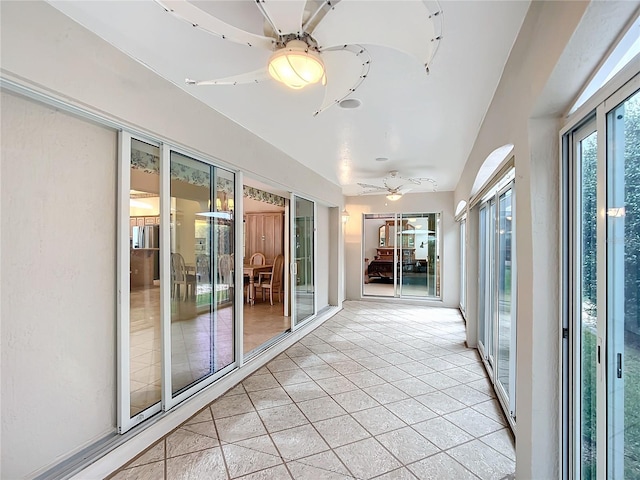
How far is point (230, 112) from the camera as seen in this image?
9.48ft

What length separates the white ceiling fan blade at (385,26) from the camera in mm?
1228

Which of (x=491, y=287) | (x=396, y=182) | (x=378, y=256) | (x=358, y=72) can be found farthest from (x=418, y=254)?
(x=358, y=72)

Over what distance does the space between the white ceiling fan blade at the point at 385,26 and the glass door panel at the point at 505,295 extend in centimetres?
179

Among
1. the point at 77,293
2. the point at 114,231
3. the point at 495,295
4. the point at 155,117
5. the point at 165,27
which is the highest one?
the point at 165,27

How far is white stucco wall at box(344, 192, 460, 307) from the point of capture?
7.23 metres

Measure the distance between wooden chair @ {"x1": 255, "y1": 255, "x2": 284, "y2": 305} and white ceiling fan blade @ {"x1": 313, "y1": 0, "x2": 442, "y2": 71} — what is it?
5.92 m

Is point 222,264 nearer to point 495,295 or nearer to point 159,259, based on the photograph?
point 159,259

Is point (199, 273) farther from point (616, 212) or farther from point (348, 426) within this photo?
point (616, 212)

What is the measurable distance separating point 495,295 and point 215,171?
3.11 metres

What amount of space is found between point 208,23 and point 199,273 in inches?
84.8

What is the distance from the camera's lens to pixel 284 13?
3.97 feet

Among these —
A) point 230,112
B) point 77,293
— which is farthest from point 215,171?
point 77,293

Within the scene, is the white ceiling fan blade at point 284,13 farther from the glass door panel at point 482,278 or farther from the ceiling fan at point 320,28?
the glass door panel at point 482,278

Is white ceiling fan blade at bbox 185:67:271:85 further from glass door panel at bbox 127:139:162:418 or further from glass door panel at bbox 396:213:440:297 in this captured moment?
glass door panel at bbox 396:213:440:297
